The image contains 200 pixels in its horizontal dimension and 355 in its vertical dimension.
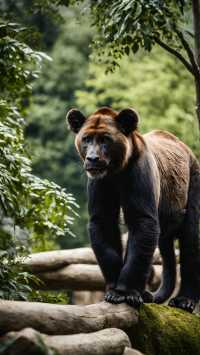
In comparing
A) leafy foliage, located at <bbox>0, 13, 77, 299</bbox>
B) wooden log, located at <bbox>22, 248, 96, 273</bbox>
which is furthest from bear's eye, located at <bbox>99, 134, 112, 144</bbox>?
wooden log, located at <bbox>22, 248, 96, 273</bbox>

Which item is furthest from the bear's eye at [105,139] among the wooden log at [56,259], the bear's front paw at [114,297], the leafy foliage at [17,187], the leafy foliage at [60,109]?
the leafy foliage at [60,109]

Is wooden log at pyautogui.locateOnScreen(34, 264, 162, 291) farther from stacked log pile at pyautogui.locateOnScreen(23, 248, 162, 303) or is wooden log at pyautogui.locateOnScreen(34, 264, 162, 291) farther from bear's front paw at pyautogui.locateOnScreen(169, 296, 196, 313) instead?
bear's front paw at pyautogui.locateOnScreen(169, 296, 196, 313)

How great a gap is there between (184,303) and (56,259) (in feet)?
12.8

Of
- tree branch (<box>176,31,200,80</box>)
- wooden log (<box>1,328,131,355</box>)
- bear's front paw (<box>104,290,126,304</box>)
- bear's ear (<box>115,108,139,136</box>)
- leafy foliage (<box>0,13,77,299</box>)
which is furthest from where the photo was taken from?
tree branch (<box>176,31,200,80</box>)

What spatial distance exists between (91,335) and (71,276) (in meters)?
6.05

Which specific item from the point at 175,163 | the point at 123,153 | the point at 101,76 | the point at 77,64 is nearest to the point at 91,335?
the point at 123,153

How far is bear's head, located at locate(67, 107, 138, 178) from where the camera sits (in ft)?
22.4

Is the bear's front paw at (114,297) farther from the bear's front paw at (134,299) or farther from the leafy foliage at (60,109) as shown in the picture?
the leafy foliage at (60,109)

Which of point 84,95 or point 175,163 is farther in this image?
point 84,95

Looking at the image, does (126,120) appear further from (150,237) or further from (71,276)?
(71,276)

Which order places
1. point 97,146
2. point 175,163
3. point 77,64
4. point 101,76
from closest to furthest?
point 97,146
point 175,163
point 101,76
point 77,64

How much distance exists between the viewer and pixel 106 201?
23.6ft

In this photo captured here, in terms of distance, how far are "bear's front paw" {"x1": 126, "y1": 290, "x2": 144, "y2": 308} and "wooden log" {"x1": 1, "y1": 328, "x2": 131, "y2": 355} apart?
86cm

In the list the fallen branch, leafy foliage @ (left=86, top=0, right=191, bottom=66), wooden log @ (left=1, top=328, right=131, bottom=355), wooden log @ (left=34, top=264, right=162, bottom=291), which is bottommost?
wooden log @ (left=34, top=264, right=162, bottom=291)
